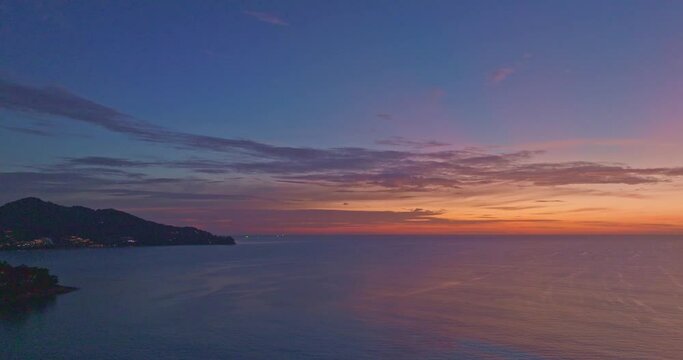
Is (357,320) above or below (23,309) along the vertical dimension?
above

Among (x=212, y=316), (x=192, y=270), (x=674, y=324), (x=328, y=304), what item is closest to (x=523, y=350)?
(x=674, y=324)

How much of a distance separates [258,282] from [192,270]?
3136cm

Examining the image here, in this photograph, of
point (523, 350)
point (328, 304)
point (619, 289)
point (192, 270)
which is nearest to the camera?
point (523, 350)

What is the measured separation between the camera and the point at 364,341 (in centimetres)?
4544

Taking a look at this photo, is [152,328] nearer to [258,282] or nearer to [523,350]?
[523,350]

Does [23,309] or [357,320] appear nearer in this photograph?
[357,320]

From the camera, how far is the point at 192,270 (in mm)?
116500

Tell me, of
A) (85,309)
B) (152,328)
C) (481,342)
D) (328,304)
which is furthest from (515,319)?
(85,309)

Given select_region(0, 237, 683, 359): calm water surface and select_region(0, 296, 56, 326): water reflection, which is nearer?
select_region(0, 237, 683, 359): calm water surface

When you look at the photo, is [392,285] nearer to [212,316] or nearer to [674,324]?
[212,316]

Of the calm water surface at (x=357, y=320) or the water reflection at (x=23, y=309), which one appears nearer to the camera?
the calm water surface at (x=357, y=320)

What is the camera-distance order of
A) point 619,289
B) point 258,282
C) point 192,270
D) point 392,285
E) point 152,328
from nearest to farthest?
1. point 152,328
2. point 619,289
3. point 392,285
4. point 258,282
5. point 192,270

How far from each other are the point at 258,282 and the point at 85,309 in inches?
1360

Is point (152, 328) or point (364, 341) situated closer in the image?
point (364, 341)
